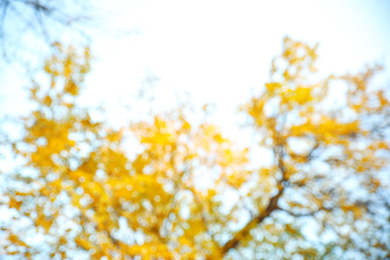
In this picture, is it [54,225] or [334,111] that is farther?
[334,111]

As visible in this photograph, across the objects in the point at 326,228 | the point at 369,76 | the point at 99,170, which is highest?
the point at 369,76

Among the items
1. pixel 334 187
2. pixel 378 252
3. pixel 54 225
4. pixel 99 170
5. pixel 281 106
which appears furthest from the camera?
pixel 334 187

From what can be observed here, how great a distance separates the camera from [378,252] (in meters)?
3.41

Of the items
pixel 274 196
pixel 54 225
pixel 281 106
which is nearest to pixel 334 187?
pixel 274 196

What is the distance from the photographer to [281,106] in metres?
3.64

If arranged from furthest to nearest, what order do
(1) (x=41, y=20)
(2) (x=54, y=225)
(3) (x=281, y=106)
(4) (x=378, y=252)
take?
(3) (x=281, y=106)
(4) (x=378, y=252)
(2) (x=54, y=225)
(1) (x=41, y=20)

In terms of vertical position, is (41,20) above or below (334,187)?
above

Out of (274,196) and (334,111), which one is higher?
(334,111)

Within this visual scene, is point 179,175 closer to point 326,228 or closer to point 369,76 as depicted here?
point 326,228

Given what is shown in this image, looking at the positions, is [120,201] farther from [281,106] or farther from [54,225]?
[281,106]

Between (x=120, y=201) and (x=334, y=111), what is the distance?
3.92 metres

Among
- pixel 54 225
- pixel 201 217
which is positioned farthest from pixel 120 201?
pixel 201 217

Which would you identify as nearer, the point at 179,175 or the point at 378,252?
the point at 378,252

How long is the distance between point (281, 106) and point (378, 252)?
9.18 feet
